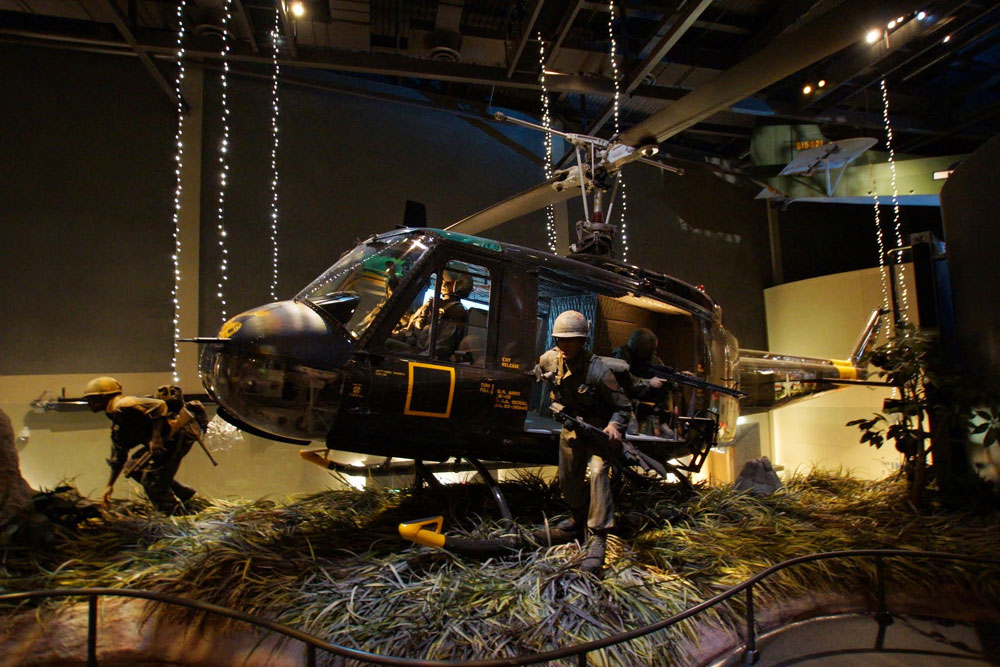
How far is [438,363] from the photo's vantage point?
311 cm

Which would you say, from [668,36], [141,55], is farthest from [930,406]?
[141,55]

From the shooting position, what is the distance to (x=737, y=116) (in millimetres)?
8164

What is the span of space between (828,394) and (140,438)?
323 inches

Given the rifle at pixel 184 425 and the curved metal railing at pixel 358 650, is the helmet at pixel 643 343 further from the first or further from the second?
the rifle at pixel 184 425

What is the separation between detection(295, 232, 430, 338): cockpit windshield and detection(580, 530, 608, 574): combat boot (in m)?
1.87

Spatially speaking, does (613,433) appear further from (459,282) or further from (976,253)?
(976,253)

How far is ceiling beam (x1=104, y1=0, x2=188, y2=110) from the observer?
478cm

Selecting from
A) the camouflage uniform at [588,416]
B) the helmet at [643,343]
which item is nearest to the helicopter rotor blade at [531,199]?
the helmet at [643,343]

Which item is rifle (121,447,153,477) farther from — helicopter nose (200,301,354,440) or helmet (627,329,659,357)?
helmet (627,329,659,357)

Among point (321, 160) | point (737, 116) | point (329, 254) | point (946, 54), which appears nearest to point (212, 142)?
point (321, 160)

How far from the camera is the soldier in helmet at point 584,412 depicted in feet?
10.2

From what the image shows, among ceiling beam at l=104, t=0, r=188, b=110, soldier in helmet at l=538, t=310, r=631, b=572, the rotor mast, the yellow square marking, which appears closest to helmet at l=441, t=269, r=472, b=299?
the yellow square marking

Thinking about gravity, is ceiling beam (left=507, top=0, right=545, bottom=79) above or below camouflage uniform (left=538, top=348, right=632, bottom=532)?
above

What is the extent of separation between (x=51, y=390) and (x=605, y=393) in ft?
17.8
